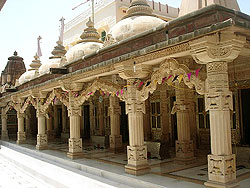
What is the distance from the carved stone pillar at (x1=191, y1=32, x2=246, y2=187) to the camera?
4.29 meters

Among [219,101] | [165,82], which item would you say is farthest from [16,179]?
[219,101]

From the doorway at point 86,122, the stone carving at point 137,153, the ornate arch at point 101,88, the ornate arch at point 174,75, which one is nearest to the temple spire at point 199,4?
the ornate arch at point 174,75

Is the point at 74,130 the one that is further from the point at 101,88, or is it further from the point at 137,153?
the point at 137,153

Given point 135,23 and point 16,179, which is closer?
point 135,23

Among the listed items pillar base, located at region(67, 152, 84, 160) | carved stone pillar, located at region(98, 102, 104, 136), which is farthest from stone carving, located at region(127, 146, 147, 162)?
carved stone pillar, located at region(98, 102, 104, 136)

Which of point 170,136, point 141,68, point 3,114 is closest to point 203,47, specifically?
point 141,68

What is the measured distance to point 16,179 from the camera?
350 inches

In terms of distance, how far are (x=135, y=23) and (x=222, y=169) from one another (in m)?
4.15

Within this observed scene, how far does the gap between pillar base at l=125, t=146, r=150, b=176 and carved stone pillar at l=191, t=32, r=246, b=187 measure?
1837 millimetres

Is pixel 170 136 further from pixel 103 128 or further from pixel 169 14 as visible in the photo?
pixel 169 14

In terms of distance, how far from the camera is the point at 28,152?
1177 centimetres

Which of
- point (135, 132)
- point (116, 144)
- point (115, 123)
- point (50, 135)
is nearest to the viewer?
point (135, 132)

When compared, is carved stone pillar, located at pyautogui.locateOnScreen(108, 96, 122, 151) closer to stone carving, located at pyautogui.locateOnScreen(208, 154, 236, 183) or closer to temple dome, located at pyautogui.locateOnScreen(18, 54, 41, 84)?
stone carving, located at pyautogui.locateOnScreen(208, 154, 236, 183)

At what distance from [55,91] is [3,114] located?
29.1 ft
